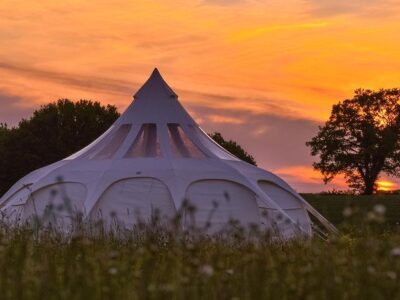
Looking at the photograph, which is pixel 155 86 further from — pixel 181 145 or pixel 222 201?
pixel 222 201

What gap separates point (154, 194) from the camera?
2162 centimetres

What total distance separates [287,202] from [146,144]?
5.30 m

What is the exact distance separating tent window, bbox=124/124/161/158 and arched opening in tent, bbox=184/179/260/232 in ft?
7.10

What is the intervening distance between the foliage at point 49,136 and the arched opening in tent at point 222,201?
25.2 meters

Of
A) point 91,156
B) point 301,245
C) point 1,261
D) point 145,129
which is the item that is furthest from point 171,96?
point 1,261

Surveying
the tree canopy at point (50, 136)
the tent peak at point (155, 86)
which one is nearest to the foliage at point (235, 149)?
the tree canopy at point (50, 136)

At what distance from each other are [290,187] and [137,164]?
225 inches

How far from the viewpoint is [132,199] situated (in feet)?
71.1

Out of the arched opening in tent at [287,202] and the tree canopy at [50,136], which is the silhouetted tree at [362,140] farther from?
the arched opening in tent at [287,202]

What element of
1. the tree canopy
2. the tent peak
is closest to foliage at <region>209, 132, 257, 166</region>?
the tree canopy

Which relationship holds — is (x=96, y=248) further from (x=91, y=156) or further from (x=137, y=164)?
(x=91, y=156)

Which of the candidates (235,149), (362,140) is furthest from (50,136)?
(362,140)

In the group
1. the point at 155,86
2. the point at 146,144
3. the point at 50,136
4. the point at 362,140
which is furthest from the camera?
the point at 362,140

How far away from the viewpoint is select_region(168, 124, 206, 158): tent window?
23.3 meters
